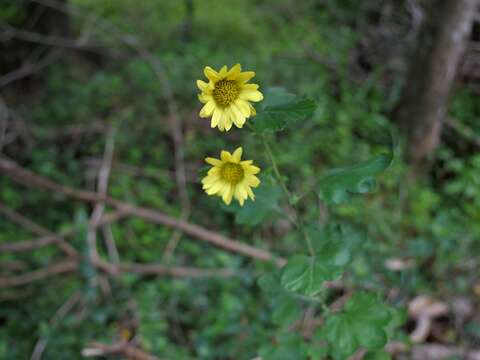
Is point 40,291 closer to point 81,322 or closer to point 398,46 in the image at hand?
point 81,322

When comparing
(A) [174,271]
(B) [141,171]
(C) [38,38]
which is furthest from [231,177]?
(C) [38,38]

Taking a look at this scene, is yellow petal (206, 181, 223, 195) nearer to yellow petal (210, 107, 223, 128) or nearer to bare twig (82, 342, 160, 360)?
yellow petal (210, 107, 223, 128)

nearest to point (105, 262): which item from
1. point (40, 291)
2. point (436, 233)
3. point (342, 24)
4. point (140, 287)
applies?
point (140, 287)

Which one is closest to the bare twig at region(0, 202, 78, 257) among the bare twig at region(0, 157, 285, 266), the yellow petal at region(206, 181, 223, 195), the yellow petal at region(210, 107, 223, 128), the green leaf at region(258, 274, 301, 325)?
the bare twig at region(0, 157, 285, 266)

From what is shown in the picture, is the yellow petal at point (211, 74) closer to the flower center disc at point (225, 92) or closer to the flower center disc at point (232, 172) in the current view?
the flower center disc at point (225, 92)

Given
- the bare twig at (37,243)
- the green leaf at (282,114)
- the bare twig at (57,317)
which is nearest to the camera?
the green leaf at (282,114)

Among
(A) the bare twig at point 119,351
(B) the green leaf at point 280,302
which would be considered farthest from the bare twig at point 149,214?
(B) the green leaf at point 280,302
